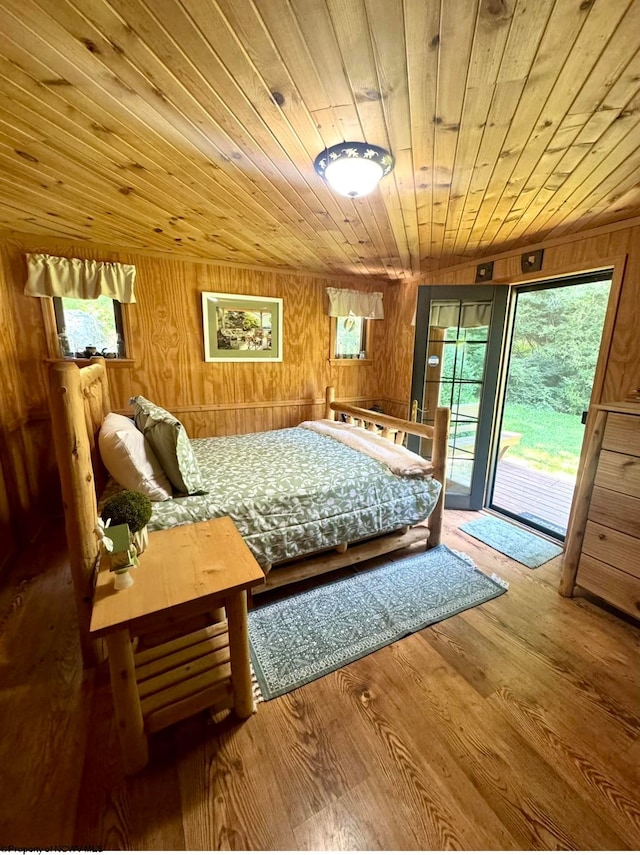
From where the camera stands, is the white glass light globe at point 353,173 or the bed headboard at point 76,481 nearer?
the bed headboard at point 76,481

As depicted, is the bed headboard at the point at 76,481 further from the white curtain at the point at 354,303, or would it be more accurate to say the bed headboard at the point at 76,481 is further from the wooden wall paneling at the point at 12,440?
the white curtain at the point at 354,303

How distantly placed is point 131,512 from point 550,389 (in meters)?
5.36

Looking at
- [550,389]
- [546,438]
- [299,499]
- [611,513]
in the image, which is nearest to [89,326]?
[299,499]

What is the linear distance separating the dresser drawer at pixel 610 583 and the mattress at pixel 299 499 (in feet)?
3.18

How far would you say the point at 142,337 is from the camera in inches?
127

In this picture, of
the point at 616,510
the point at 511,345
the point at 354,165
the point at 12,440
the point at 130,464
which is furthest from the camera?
the point at 511,345

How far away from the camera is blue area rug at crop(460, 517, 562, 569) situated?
2.66 meters

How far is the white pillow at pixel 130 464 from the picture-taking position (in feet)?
6.09

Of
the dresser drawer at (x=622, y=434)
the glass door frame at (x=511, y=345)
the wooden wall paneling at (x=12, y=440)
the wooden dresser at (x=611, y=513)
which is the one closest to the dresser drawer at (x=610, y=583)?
the wooden dresser at (x=611, y=513)

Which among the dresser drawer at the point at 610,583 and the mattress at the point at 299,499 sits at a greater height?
the mattress at the point at 299,499

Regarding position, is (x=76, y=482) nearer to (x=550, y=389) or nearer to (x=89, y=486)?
(x=89, y=486)

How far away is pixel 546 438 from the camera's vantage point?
501 cm

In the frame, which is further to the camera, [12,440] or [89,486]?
[12,440]

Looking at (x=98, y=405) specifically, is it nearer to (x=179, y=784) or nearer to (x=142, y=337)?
(x=142, y=337)
